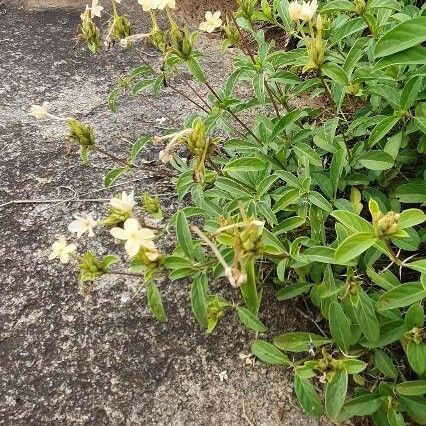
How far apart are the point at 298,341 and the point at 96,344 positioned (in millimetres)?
543

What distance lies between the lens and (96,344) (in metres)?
1.49

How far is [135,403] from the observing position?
139cm

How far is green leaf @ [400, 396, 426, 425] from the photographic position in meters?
1.30

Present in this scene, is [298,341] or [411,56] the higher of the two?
[411,56]

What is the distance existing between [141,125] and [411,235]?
1.23 meters

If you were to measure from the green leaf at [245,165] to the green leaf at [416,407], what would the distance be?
68 cm

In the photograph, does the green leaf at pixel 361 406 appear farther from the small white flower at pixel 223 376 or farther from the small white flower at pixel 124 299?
the small white flower at pixel 124 299

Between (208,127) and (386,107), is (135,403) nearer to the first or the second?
(208,127)

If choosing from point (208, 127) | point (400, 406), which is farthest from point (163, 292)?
point (400, 406)

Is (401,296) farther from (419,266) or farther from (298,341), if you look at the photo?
(298,341)

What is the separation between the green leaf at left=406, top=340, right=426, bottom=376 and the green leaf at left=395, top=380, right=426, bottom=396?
0.14 ft

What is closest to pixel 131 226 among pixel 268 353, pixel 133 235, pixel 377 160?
pixel 133 235

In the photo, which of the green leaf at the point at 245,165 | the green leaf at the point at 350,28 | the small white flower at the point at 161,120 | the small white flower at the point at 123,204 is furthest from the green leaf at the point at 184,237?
the small white flower at the point at 161,120

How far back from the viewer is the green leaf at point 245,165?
1.47m
